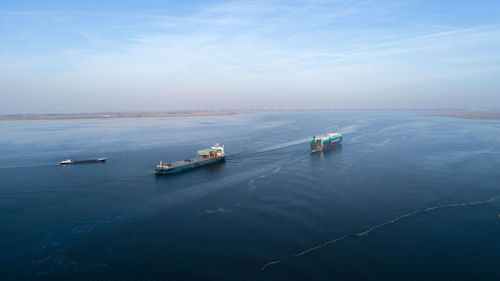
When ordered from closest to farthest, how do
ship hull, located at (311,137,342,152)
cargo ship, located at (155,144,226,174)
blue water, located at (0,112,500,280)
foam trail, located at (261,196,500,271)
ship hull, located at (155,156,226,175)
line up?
blue water, located at (0,112,500,280) < foam trail, located at (261,196,500,271) < ship hull, located at (155,156,226,175) < cargo ship, located at (155,144,226,174) < ship hull, located at (311,137,342,152)

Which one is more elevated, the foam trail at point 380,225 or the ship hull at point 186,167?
the ship hull at point 186,167

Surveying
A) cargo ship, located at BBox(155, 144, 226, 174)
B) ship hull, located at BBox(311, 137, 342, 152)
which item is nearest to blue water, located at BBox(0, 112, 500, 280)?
cargo ship, located at BBox(155, 144, 226, 174)

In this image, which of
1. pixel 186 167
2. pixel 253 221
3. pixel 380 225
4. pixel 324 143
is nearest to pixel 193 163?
pixel 186 167

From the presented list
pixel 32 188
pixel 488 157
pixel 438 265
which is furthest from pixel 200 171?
pixel 488 157

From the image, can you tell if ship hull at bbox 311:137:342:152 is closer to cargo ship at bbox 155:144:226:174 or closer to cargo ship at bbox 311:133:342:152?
cargo ship at bbox 311:133:342:152

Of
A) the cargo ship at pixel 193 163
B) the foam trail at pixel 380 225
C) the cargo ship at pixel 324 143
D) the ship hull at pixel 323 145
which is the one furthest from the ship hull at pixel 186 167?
the foam trail at pixel 380 225

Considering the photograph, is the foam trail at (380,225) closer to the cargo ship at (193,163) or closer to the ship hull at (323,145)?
the cargo ship at (193,163)

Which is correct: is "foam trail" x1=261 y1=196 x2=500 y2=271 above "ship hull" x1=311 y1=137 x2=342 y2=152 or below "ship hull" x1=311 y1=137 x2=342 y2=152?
below

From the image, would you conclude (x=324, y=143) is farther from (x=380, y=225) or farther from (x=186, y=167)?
(x=380, y=225)
